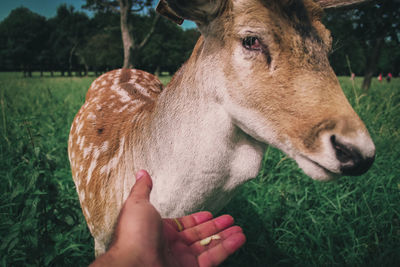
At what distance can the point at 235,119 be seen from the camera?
120cm

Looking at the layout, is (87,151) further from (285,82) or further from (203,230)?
(285,82)

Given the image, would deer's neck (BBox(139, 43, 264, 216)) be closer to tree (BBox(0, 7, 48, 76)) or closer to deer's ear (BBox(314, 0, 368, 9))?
deer's ear (BBox(314, 0, 368, 9))

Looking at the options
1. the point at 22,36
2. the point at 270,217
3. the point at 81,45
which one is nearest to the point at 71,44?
the point at 81,45

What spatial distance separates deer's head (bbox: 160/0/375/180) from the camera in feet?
3.01

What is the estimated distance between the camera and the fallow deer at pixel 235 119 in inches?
38.1

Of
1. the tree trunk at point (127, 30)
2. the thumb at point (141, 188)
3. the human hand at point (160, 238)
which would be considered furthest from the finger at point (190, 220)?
the tree trunk at point (127, 30)

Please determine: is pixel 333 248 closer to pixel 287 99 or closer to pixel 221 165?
pixel 221 165

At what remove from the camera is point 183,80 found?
147cm

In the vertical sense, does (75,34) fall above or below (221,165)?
above

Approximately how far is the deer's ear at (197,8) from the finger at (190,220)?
3.58ft

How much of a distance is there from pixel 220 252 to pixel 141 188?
58cm

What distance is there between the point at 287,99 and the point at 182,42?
37.7 meters

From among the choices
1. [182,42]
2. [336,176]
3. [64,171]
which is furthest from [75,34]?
[336,176]

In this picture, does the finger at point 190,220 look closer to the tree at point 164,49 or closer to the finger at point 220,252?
the finger at point 220,252
